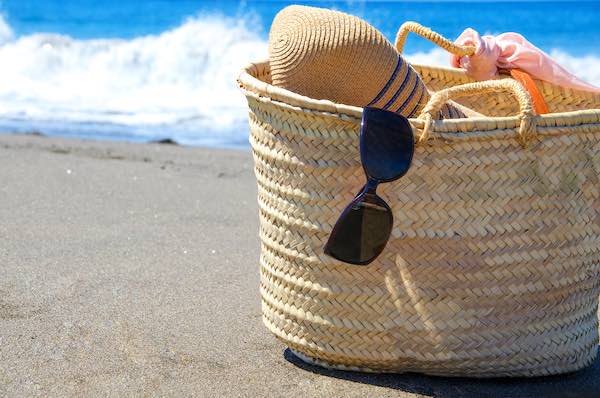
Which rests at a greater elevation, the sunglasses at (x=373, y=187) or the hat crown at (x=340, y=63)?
the hat crown at (x=340, y=63)

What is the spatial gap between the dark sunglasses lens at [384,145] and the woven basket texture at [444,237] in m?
0.04

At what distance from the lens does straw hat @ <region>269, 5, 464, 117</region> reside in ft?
6.21

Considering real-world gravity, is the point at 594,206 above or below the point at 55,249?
above

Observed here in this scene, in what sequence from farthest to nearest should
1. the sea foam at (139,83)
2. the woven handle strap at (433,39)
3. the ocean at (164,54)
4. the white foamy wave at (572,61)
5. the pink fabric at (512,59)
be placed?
the white foamy wave at (572,61), the ocean at (164,54), the sea foam at (139,83), the pink fabric at (512,59), the woven handle strap at (433,39)

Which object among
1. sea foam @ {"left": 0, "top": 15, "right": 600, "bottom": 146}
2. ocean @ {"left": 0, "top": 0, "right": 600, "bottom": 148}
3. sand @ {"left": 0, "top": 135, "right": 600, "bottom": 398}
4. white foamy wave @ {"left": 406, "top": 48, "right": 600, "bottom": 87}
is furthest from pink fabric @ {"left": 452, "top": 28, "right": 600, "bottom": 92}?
white foamy wave @ {"left": 406, "top": 48, "right": 600, "bottom": 87}

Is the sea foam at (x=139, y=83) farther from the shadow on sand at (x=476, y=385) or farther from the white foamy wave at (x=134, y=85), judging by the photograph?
the shadow on sand at (x=476, y=385)

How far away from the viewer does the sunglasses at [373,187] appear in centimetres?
175

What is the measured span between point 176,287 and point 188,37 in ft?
33.3

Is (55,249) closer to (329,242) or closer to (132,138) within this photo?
(329,242)

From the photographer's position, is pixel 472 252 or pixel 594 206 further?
pixel 594 206

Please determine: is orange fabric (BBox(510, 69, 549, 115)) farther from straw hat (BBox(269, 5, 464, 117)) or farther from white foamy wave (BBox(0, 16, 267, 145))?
white foamy wave (BBox(0, 16, 267, 145))

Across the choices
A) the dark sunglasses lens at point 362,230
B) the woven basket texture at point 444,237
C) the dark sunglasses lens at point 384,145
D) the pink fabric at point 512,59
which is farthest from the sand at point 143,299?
the pink fabric at point 512,59

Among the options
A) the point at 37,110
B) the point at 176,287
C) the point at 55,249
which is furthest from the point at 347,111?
the point at 37,110

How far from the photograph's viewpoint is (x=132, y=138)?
645cm
